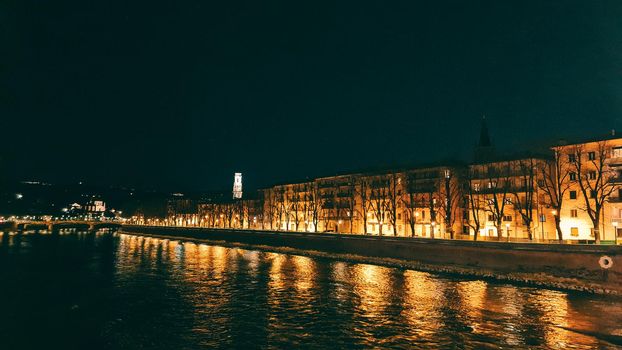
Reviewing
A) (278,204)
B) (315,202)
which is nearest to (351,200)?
(315,202)

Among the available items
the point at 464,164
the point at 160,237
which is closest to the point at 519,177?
the point at 464,164

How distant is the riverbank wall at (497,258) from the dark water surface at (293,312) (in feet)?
9.93

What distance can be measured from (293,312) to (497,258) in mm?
26116

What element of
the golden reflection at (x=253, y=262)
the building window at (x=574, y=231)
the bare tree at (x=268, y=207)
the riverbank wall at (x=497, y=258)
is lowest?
the golden reflection at (x=253, y=262)

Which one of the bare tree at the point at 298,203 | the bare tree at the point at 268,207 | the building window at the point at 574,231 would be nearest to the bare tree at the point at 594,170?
the building window at the point at 574,231

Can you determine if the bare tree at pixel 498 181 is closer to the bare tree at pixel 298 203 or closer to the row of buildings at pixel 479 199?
the row of buildings at pixel 479 199

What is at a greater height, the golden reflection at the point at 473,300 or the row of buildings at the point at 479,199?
the row of buildings at the point at 479,199

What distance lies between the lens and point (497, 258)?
4728cm

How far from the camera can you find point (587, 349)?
23.2 metres

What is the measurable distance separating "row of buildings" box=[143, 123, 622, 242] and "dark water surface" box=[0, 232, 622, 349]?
23751 millimetres

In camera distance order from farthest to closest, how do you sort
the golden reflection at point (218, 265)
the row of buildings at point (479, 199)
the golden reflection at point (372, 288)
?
the row of buildings at point (479, 199), the golden reflection at point (218, 265), the golden reflection at point (372, 288)

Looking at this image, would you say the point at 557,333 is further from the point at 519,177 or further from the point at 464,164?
the point at 464,164

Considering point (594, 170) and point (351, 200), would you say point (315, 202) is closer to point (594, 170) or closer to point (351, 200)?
point (351, 200)

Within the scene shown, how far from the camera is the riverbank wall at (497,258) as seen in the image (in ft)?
127
